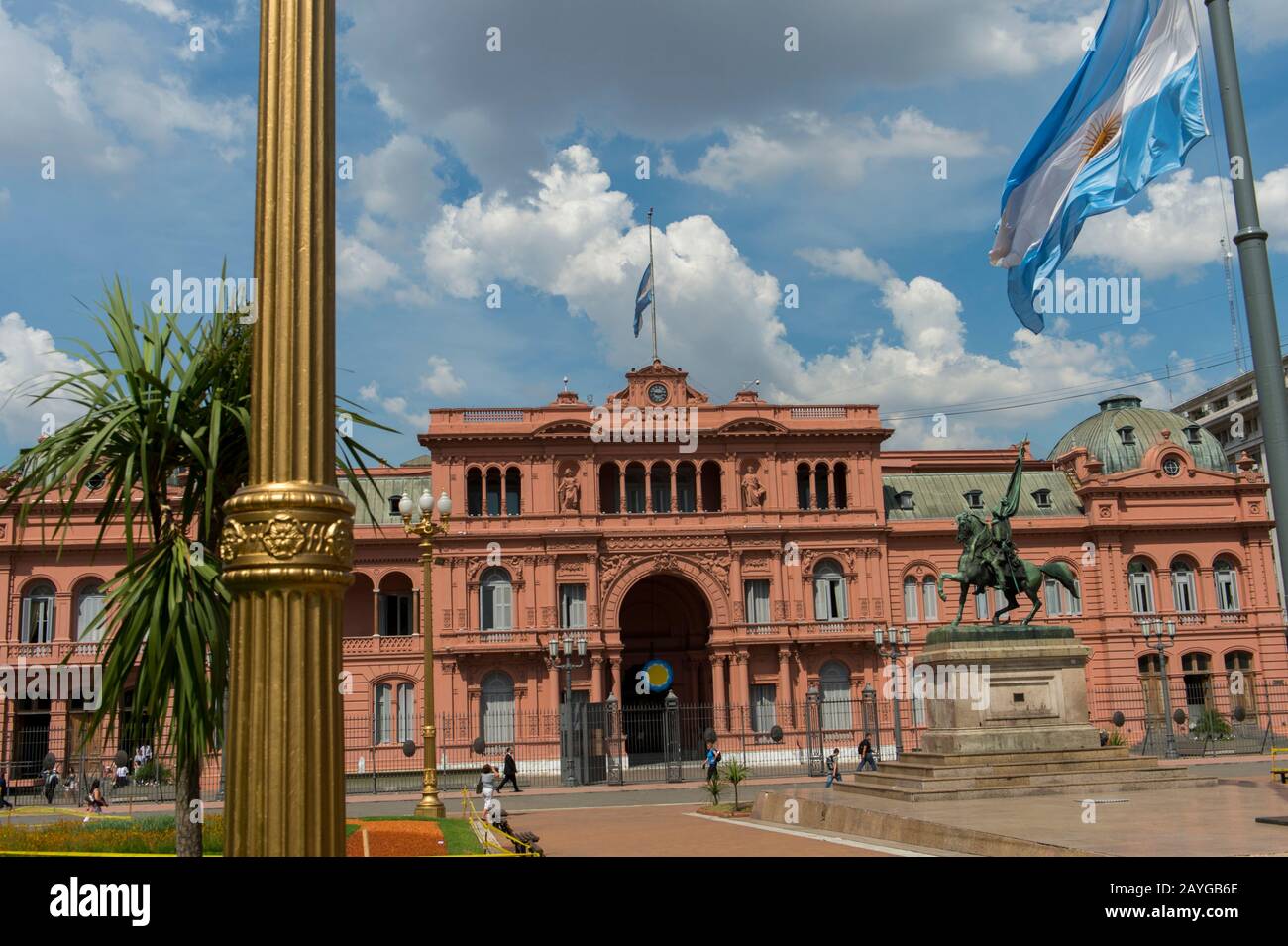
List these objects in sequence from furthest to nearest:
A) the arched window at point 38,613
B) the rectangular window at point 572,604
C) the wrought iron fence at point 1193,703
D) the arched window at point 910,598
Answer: the arched window at point 910,598 → the rectangular window at point 572,604 → the arched window at point 38,613 → the wrought iron fence at point 1193,703

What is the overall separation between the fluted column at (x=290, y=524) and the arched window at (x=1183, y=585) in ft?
179

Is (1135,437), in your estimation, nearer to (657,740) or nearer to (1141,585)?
(1141,585)

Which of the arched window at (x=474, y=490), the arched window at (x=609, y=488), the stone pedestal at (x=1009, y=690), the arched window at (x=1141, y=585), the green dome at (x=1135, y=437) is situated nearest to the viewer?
the stone pedestal at (x=1009, y=690)

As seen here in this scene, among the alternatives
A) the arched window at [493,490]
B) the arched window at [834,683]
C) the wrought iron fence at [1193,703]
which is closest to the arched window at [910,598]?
the arched window at [834,683]

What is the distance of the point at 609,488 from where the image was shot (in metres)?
50.8

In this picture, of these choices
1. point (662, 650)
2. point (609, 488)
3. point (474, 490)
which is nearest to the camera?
point (474, 490)

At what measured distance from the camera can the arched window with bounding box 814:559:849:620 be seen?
4928cm

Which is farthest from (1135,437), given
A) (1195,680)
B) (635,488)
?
(635,488)

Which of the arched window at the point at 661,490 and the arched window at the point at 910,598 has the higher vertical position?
the arched window at the point at 661,490

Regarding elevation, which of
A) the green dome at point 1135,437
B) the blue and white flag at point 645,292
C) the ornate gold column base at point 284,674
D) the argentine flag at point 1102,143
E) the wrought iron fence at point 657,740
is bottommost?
the wrought iron fence at point 657,740

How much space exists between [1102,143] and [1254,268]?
12.6 ft

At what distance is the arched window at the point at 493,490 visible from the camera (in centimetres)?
4947

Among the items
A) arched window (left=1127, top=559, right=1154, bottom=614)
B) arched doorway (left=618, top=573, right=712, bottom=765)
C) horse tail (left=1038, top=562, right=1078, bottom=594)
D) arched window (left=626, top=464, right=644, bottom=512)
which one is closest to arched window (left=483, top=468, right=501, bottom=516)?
arched window (left=626, top=464, right=644, bottom=512)

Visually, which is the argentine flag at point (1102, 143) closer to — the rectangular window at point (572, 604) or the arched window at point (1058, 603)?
the rectangular window at point (572, 604)
